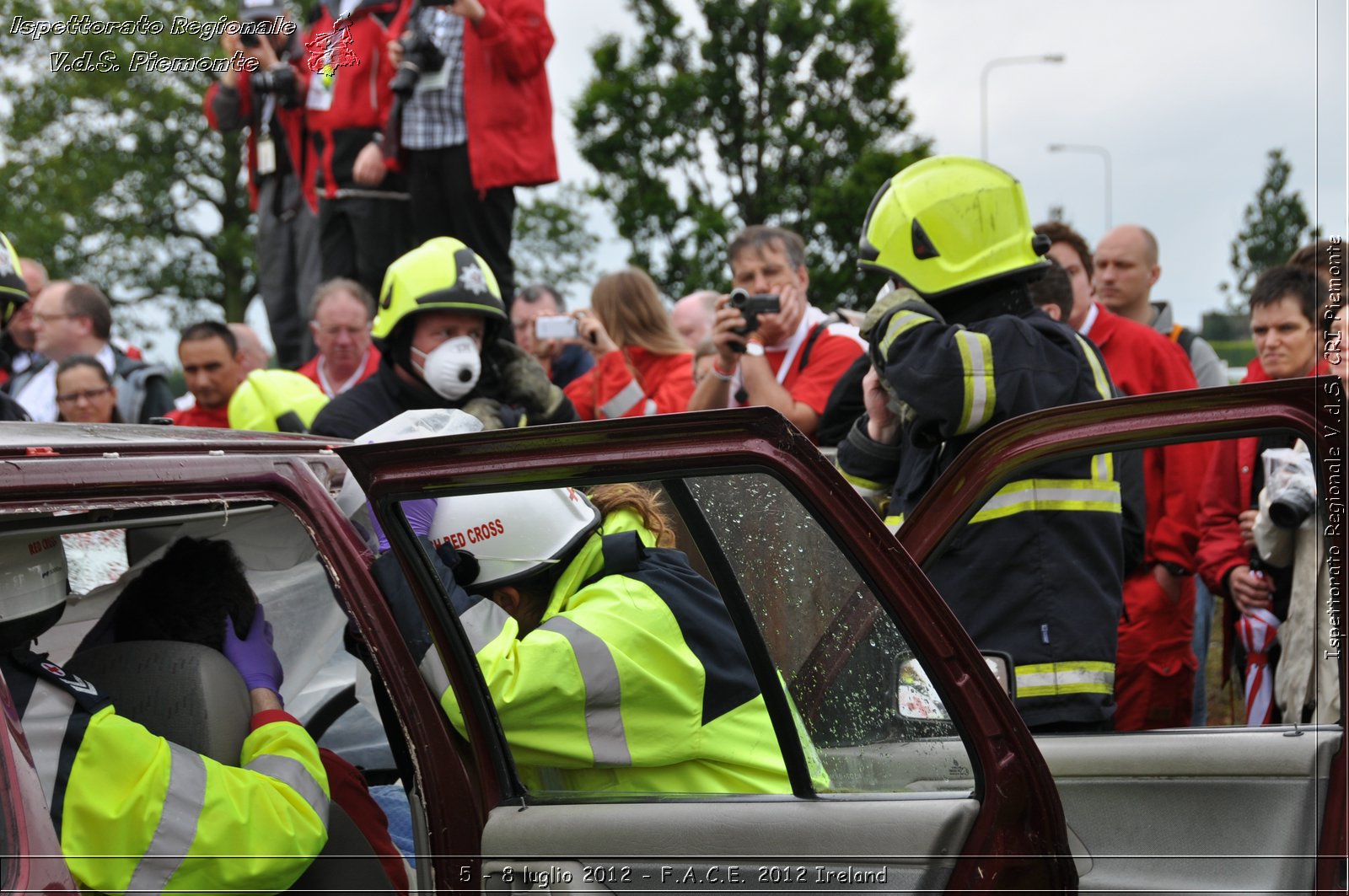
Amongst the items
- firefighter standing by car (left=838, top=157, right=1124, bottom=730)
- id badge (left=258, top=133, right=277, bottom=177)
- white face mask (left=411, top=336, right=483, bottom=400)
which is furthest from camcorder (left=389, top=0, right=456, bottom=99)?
firefighter standing by car (left=838, top=157, right=1124, bottom=730)

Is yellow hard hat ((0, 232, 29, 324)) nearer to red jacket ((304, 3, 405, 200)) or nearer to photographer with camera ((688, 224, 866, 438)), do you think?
red jacket ((304, 3, 405, 200))

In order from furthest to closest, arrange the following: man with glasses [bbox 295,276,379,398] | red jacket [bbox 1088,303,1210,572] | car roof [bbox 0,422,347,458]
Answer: man with glasses [bbox 295,276,379,398] < red jacket [bbox 1088,303,1210,572] < car roof [bbox 0,422,347,458]

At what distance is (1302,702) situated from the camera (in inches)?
106

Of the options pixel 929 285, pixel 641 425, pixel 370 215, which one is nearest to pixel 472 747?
pixel 641 425

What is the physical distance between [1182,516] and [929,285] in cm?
167

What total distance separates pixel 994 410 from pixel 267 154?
4.64m

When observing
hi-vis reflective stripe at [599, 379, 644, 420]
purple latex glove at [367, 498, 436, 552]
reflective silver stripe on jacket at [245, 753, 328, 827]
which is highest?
purple latex glove at [367, 498, 436, 552]

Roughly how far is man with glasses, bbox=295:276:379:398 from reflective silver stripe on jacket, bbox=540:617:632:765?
3.55 metres

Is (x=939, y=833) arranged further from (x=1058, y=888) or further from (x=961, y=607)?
(x=961, y=607)

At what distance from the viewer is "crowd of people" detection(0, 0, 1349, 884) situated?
76.3 inches

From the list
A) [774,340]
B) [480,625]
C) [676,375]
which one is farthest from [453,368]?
[480,625]

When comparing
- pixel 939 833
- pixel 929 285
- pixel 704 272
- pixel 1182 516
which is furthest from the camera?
pixel 704 272

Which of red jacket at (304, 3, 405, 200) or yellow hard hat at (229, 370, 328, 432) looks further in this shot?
red jacket at (304, 3, 405, 200)

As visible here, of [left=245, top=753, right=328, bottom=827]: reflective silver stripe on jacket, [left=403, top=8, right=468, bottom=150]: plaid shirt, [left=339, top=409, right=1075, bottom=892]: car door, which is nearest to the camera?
[left=339, top=409, right=1075, bottom=892]: car door
